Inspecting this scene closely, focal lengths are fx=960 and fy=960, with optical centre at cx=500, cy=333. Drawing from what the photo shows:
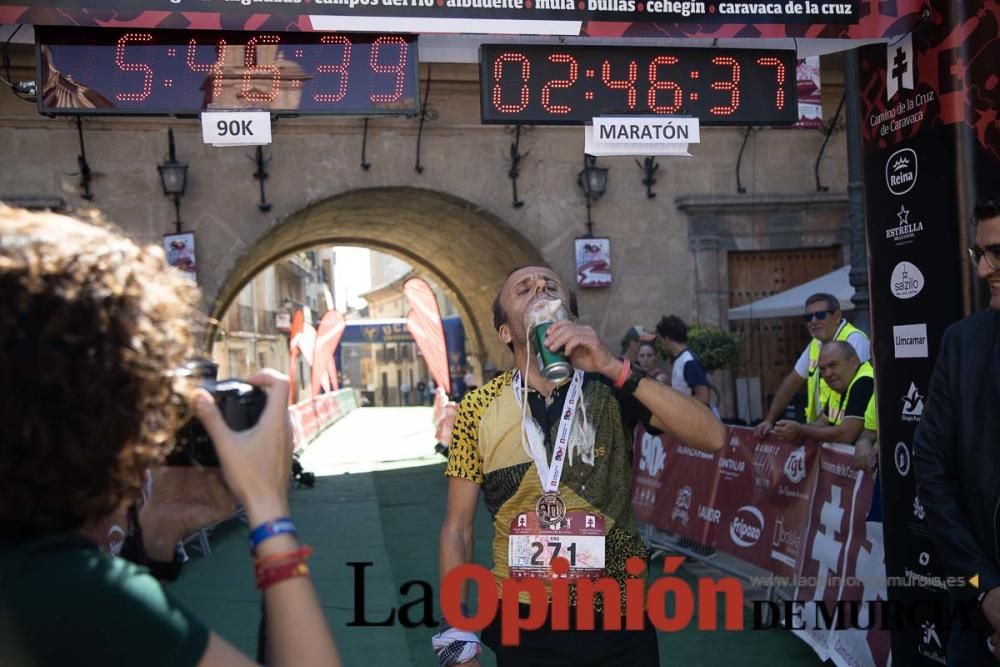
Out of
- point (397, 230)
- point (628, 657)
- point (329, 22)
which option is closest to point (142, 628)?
point (628, 657)

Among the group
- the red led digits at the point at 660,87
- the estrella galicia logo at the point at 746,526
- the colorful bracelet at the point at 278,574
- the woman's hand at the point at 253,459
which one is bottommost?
the estrella galicia logo at the point at 746,526

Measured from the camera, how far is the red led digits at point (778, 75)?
4.86m

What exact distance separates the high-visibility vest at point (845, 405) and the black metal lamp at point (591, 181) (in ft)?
24.1

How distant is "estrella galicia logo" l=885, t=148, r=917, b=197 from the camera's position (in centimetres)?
445

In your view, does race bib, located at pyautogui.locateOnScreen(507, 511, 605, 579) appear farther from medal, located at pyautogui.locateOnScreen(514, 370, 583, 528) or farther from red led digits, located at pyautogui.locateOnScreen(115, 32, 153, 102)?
red led digits, located at pyautogui.locateOnScreen(115, 32, 153, 102)

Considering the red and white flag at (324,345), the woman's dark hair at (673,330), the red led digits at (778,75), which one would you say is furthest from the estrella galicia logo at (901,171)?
the red and white flag at (324,345)

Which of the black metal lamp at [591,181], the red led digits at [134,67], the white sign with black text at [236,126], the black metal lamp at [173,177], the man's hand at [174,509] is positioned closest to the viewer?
the man's hand at [174,509]

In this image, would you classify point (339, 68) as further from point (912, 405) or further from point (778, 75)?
point (912, 405)

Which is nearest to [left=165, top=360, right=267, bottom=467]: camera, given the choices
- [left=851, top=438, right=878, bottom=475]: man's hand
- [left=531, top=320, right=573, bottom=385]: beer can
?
[left=531, top=320, right=573, bottom=385]: beer can

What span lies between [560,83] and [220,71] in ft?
5.29

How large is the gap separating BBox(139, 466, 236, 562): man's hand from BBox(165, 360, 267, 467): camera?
0.21ft

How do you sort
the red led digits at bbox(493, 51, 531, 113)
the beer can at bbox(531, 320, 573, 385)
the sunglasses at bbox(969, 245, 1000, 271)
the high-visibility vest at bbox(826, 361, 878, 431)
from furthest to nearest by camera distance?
the high-visibility vest at bbox(826, 361, 878, 431)
the red led digits at bbox(493, 51, 531, 113)
the sunglasses at bbox(969, 245, 1000, 271)
the beer can at bbox(531, 320, 573, 385)

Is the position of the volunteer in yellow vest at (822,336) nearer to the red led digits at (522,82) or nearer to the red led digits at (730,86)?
the red led digits at (730,86)

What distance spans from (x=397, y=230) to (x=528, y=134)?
491cm
